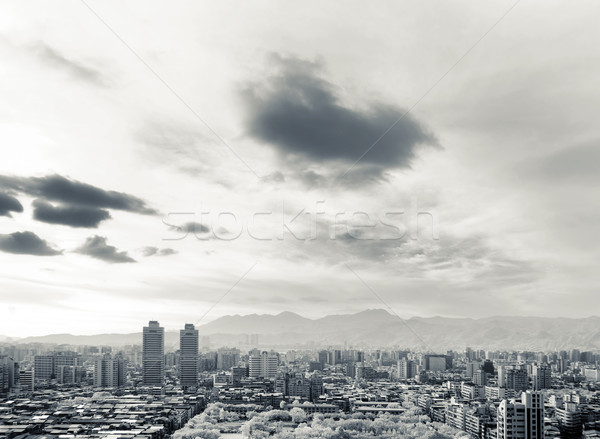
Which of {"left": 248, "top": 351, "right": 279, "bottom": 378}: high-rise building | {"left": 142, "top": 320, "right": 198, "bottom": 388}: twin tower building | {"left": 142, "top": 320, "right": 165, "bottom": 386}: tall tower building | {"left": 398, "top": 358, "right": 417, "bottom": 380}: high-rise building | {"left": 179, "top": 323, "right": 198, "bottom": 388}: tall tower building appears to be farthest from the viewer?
{"left": 398, "top": 358, "right": 417, "bottom": 380}: high-rise building

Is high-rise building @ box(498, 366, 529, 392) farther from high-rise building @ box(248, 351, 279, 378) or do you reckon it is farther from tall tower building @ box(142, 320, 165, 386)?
tall tower building @ box(142, 320, 165, 386)

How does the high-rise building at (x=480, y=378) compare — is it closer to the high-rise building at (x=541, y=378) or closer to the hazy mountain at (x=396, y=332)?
the high-rise building at (x=541, y=378)

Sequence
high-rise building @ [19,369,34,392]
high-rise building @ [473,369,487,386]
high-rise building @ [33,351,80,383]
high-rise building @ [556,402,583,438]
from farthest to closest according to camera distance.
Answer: high-rise building @ [33,351,80,383], high-rise building @ [473,369,487,386], high-rise building @ [19,369,34,392], high-rise building @ [556,402,583,438]

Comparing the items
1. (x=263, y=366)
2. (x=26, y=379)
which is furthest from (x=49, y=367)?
(x=263, y=366)

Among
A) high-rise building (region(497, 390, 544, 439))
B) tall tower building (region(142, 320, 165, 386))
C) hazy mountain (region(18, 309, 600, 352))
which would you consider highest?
high-rise building (region(497, 390, 544, 439))

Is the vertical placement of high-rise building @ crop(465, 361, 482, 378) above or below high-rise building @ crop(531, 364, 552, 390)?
below

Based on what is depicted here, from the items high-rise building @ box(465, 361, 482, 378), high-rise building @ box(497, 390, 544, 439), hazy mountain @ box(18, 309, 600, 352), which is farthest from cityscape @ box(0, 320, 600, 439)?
hazy mountain @ box(18, 309, 600, 352)

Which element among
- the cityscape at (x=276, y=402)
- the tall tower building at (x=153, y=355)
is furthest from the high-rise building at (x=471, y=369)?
the tall tower building at (x=153, y=355)
